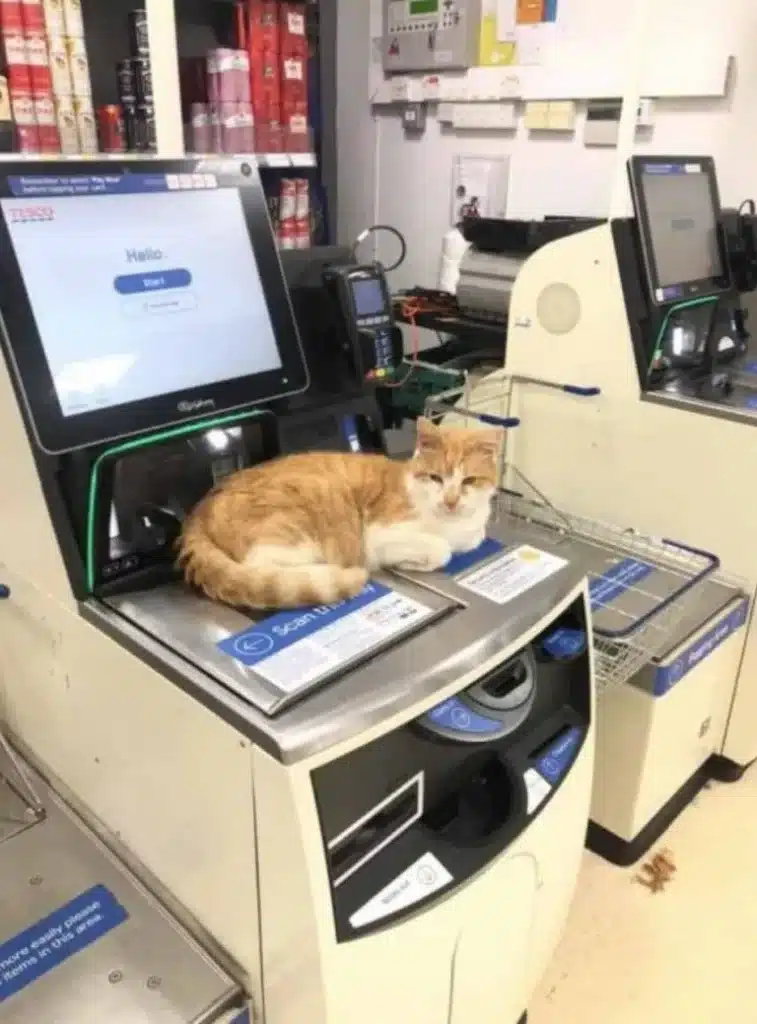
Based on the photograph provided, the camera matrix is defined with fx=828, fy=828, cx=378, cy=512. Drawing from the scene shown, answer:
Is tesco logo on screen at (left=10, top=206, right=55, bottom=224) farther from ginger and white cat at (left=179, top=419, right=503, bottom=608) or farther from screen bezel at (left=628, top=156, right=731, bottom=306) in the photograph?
screen bezel at (left=628, top=156, right=731, bottom=306)

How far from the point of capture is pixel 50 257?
100 cm

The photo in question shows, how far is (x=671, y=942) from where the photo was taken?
1559 millimetres

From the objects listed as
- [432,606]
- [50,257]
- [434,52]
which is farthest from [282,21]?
[432,606]

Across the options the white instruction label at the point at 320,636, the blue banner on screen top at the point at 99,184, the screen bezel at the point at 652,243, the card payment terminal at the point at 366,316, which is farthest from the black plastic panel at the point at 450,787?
the screen bezel at the point at 652,243

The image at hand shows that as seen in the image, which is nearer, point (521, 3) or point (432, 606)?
point (432, 606)

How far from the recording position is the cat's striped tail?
40.1 inches

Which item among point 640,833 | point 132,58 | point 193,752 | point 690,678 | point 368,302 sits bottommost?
point 640,833

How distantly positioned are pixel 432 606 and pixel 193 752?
0.34 meters

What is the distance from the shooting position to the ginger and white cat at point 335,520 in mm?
1041

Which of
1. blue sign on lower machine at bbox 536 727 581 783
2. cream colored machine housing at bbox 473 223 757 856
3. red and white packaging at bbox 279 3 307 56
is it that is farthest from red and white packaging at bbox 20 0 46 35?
blue sign on lower machine at bbox 536 727 581 783

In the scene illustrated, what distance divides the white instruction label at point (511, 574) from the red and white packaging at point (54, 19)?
5.96ft

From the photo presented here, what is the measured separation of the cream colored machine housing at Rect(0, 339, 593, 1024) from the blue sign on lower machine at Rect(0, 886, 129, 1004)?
7cm

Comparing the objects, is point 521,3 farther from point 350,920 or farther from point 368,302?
point 350,920

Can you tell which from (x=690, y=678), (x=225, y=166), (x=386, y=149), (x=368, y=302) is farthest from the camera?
(x=386, y=149)
